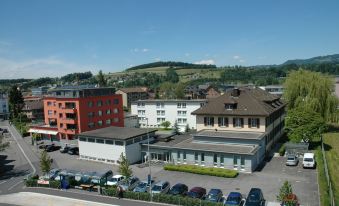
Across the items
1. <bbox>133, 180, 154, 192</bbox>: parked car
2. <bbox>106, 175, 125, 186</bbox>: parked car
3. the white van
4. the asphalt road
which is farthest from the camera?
the white van

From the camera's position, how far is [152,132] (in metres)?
55.6

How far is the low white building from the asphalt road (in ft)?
28.8

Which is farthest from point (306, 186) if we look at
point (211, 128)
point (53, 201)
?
point (53, 201)

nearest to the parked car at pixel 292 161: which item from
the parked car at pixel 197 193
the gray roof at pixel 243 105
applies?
the gray roof at pixel 243 105

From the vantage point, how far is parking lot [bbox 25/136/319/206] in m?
35.2

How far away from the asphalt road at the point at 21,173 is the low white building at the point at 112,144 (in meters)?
8.77

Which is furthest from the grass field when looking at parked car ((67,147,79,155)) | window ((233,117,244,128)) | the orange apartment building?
the orange apartment building

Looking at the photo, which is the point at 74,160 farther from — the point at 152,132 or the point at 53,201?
the point at 53,201

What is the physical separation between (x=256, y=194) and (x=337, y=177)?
1401 centimetres

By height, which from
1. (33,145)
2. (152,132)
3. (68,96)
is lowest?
(33,145)

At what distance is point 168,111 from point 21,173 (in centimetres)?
4436

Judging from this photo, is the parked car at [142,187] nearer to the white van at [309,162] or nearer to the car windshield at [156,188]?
the car windshield at [156,188]

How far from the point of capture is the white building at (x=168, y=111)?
82500 millimetres

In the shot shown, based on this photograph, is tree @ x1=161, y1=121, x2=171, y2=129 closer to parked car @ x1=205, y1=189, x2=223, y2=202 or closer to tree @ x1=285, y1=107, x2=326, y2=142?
tree @ x1=285, y1=107, x2=326, y2=142
